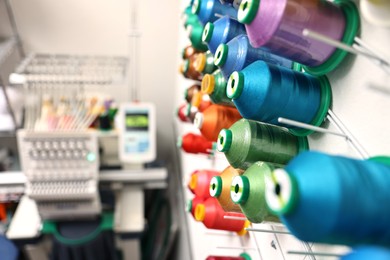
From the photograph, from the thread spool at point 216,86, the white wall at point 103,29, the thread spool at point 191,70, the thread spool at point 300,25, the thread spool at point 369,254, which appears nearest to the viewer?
the thread spool at point 369,254

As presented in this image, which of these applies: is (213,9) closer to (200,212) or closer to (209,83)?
(209,83)

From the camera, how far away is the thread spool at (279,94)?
1.32ft

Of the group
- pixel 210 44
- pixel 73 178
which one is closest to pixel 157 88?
pixel 73 178

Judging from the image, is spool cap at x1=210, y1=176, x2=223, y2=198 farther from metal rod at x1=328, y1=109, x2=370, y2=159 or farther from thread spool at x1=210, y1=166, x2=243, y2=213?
metal rod at x1=328, y1=109, x2=370, y2=159

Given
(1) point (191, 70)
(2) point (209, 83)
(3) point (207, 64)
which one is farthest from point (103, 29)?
(2) point (209, 83)

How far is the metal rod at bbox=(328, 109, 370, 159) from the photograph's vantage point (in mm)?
367

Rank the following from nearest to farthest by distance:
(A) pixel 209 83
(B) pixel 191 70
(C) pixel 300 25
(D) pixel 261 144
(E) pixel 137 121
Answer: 1. (C) pixel 300 25
2. (D) pixel 261 144
3. (A) pixel 209 83
4. (B) pixel 191 70
5. (E) pixel 137 121

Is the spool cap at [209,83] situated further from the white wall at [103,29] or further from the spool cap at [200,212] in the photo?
the white wall at [103,29]

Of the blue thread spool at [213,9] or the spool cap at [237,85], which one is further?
the blue thread spool at [213,9]

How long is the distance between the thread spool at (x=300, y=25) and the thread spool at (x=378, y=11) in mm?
45

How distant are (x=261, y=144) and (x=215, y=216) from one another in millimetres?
242

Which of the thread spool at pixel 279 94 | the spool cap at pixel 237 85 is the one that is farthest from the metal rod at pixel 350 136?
the spool cap at pixel 237 85

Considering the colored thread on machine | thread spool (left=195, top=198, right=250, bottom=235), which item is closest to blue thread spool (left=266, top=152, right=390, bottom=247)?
the colored thread on machine

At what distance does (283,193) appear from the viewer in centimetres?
26
